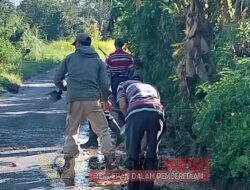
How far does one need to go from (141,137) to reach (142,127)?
0.14m

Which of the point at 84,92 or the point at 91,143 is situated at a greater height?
the point at 84,92

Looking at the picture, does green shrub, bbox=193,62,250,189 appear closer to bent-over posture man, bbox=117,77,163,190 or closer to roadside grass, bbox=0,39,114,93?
bent-over posture man, bbox=117,77,163,190

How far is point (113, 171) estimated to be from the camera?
8805mm

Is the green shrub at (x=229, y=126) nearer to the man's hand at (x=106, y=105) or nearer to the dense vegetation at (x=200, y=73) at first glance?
the dense vegetation at (x=200, y=73)

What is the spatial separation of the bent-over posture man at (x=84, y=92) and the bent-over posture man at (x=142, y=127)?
4.54 feet

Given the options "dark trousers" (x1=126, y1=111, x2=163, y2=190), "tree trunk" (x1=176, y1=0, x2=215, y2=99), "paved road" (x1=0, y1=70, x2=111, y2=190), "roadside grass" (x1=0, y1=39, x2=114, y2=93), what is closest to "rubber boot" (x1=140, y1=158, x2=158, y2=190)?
"dark trousers" (x1=126, y1=111, x2=163, y2=190)

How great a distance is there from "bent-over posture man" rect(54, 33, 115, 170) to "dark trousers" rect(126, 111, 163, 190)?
1454 mm

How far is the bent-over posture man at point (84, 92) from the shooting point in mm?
8711

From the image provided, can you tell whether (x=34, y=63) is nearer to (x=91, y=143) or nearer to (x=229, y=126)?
(x=91, y=143)

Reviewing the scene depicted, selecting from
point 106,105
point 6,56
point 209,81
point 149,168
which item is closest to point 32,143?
point 106,105

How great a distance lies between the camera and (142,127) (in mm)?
7199

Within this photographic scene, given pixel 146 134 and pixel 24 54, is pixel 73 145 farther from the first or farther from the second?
pixel 24 54

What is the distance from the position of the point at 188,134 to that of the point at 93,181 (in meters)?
2.19

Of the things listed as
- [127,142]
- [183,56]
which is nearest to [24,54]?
[183,56]
